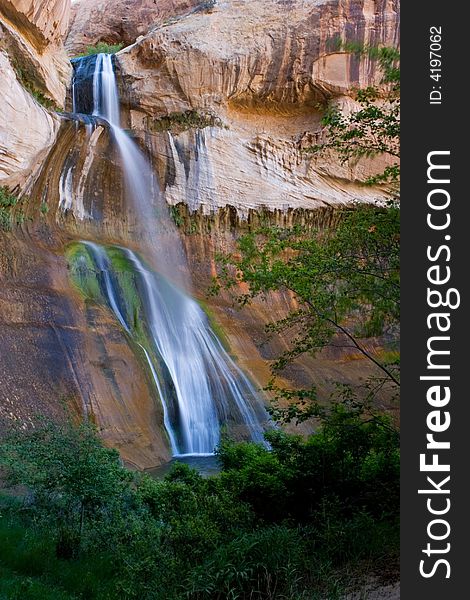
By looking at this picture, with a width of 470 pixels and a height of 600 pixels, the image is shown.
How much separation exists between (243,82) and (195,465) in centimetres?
1979

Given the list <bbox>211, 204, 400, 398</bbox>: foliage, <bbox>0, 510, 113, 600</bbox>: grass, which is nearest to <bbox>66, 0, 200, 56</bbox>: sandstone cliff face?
<bbox>211, 204, 400, 398</bbox>: foliage

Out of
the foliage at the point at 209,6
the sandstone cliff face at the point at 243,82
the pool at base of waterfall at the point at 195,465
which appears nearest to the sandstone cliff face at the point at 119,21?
the foliage at the point at 209,6

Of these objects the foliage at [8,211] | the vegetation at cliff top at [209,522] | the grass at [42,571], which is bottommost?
the grass at [42,571]

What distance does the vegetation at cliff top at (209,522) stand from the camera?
19.2 feet

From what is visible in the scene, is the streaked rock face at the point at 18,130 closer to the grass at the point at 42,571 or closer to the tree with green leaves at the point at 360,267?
the tree with green leaves at the point at 360,267

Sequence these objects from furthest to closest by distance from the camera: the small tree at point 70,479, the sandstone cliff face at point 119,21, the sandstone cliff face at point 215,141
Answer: the sandstone cliff face at point 119,21 → the sandstone cliff face at point 215,141 → the small tree at point 70,479

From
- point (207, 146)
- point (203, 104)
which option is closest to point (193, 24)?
point (203, 104)

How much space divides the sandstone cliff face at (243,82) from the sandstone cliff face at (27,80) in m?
3.98

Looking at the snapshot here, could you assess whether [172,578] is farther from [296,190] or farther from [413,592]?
[296,190]

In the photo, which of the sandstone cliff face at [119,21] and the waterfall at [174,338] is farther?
the sandstone cliff face at [119,21]

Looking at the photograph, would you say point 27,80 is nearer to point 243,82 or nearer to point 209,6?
point 243,82

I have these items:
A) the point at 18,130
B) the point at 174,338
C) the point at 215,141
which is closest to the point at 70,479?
the point at 174,338

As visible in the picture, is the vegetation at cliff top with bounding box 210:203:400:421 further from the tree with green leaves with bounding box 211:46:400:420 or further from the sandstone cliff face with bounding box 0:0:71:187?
the sandstone cliff face with bounding box 0:0:71:187

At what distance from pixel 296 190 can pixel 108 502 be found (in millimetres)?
23089
